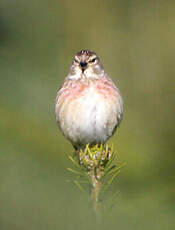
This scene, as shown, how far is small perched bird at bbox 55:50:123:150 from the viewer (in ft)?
10.7

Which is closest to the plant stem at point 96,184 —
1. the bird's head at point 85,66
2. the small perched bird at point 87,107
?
the small perched bird at point 87,107

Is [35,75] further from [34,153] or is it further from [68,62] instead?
[34,153]

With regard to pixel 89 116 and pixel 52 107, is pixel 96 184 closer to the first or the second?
pixel 89 116

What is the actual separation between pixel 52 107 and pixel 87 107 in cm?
111

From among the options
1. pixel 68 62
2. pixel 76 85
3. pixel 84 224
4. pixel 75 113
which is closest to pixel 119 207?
pixel 84 224

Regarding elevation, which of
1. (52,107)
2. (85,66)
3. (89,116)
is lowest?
(89,116)

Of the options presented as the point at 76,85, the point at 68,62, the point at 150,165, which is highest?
the point at 68,62

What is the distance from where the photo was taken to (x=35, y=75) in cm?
409

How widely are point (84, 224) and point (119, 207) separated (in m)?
0.18

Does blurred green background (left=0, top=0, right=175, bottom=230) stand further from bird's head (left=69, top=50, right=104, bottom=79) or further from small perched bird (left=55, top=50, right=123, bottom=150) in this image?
bird's head (left=69, top=50, right=104, bottom=79)

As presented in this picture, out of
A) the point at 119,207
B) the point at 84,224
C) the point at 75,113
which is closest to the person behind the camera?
the point at 84,224

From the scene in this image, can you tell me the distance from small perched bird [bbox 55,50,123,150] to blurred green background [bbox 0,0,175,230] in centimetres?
13

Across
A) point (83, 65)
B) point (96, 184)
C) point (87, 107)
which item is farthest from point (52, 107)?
point (96, 184)

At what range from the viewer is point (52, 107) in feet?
14.1
